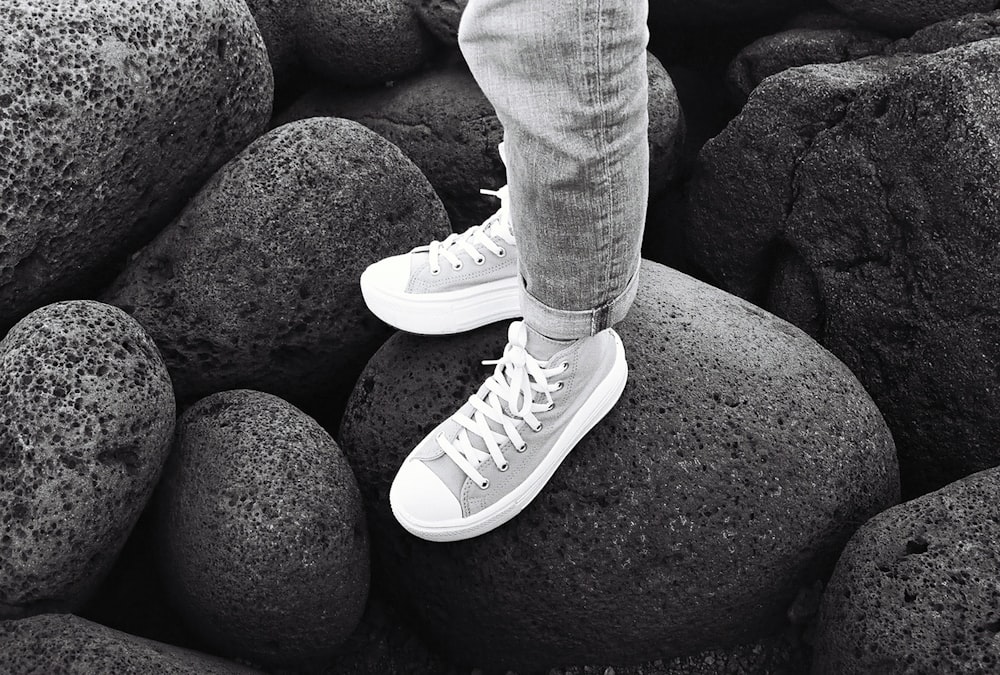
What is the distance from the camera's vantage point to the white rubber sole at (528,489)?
Answer: 5.54ft

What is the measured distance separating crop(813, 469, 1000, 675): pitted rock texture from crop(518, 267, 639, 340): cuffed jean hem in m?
0.62

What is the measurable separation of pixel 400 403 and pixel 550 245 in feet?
2.11

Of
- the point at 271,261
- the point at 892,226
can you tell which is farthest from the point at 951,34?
the point at 271,261

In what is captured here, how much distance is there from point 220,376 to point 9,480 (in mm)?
546

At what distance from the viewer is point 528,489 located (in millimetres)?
1695

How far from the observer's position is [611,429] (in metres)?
1.77

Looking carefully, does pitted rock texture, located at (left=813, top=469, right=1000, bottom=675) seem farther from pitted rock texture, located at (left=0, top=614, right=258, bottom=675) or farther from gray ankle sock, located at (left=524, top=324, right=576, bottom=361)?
pitted rock texture, located at (left=0, top=614, right=258, bottom=675)

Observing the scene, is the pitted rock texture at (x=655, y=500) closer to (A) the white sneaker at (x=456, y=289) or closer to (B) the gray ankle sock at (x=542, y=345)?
(A) the white sneaker at (x=456, y=289)

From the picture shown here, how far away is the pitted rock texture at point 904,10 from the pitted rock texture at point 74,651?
7.18 ft

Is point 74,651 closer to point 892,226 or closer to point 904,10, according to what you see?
point 892,226

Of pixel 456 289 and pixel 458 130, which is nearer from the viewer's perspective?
pixel 456 289

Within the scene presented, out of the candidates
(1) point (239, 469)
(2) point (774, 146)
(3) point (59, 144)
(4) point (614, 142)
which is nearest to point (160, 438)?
(1) point (239, 469)

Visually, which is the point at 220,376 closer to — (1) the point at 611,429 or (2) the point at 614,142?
(1) the point at 611,429

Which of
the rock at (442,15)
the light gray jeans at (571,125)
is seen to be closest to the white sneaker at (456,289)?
the light gray jeans at (571,125)
